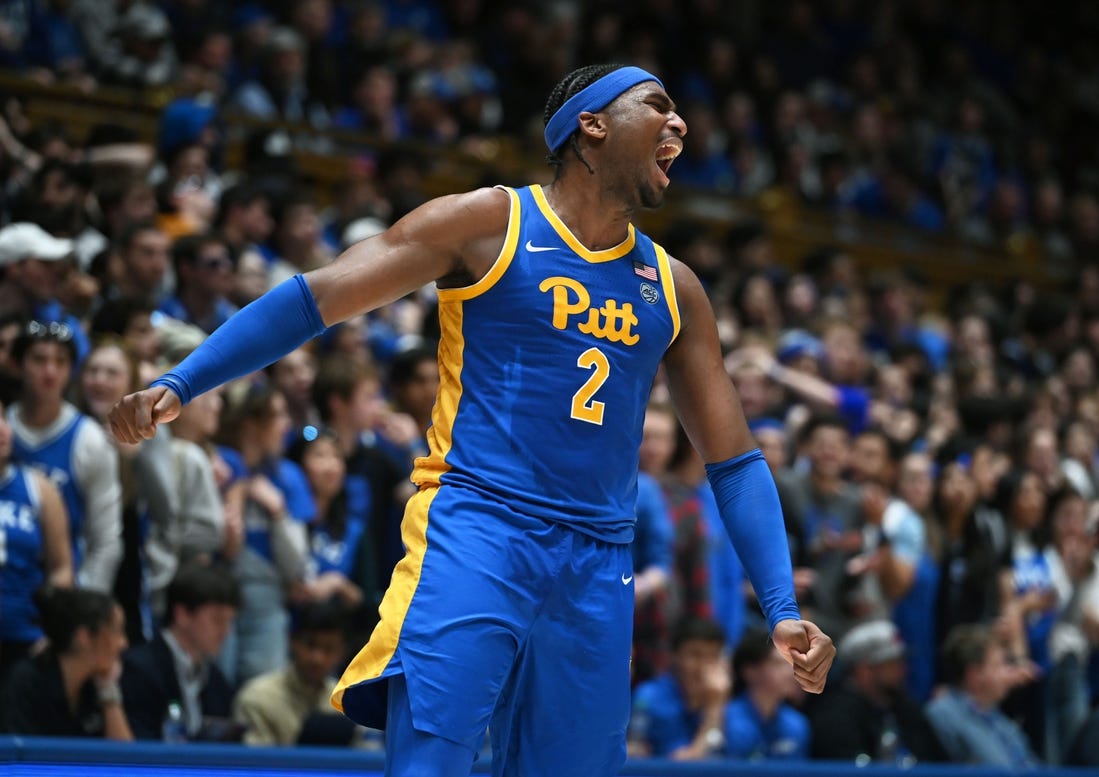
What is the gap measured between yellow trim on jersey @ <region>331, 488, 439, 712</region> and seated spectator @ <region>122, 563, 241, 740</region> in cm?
234

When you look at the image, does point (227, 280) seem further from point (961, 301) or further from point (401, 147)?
point (961, 301)

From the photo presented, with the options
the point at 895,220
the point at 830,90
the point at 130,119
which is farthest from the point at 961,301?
the point at 130,119

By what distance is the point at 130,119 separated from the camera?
9070 millimetres

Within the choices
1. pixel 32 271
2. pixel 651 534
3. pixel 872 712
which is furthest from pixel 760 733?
pixel 32 271

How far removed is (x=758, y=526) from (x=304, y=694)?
2715mm

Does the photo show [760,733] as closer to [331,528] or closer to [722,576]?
[722,576]

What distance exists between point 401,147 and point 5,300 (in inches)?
163

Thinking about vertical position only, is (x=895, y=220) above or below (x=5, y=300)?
above

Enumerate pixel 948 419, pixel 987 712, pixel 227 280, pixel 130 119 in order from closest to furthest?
pixel 227 280, pixel 987 712, pixel 130 119, pixel 948 419

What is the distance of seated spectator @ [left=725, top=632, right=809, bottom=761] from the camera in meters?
6.71

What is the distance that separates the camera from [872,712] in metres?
7.14

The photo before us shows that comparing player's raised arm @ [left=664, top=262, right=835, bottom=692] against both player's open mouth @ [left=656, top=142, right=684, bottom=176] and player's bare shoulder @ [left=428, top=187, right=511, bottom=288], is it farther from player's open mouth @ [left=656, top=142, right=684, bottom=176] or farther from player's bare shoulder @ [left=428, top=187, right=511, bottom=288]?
player's bare shoulder @ [left=428, top=187, right=511, bottom=288]

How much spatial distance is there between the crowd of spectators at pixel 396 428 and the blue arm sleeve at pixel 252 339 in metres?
2.19

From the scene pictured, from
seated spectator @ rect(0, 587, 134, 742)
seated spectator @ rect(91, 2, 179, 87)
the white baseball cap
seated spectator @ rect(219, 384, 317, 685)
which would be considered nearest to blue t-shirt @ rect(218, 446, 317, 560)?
seated spectator @ rect(219, 384, 317, 685)
